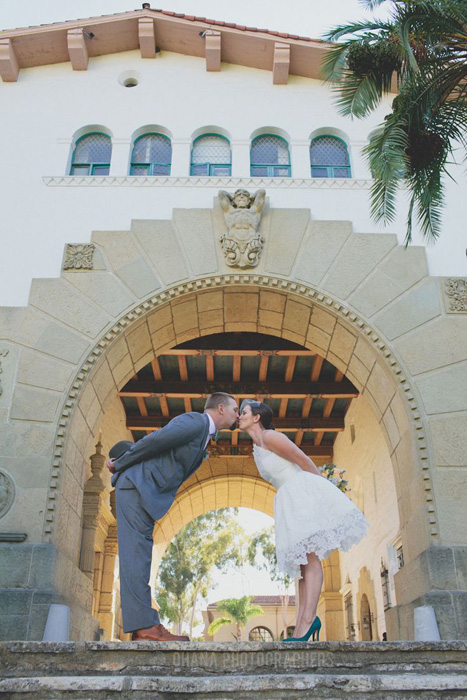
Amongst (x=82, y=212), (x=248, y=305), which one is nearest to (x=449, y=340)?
(x=248, y=305)

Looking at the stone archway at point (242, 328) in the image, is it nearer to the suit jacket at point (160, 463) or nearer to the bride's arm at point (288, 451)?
the bride's arm at point (288, 451)

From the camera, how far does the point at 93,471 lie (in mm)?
12297

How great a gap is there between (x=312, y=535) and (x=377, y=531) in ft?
28.1

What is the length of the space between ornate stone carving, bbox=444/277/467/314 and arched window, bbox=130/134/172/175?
14.6 feet

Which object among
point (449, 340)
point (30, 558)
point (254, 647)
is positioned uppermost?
point (449, 340)

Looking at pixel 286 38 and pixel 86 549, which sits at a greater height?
pixel 286 38

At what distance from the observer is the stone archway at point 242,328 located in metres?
7.57

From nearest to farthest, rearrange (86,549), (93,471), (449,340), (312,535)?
(312,535), (449,340), (86,549), (93,471)

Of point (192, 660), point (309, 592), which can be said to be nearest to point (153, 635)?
point (192, 660)

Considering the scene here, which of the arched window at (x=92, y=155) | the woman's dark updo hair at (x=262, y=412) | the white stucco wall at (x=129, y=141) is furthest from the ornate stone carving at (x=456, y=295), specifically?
the arched window at (x=92, y=155)

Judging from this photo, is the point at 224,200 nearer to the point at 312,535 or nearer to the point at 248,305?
the point at 248,305

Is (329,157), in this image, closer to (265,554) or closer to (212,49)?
(212,49)

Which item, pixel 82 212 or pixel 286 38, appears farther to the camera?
pixel 286 38

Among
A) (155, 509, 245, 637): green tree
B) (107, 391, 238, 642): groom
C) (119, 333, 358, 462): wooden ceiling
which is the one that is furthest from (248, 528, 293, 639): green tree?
(107, 391, 238, 642): groom
